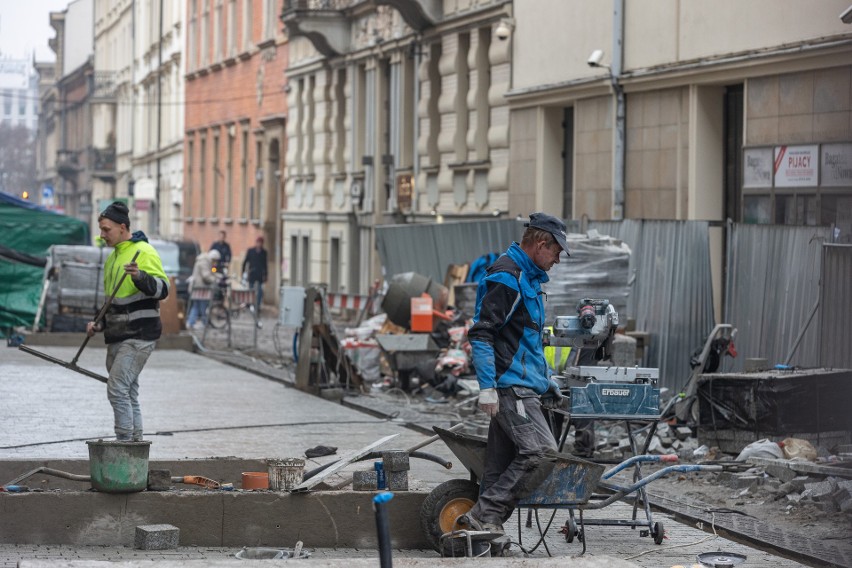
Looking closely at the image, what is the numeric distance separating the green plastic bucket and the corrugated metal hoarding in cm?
671

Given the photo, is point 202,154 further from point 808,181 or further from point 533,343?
point 533,343

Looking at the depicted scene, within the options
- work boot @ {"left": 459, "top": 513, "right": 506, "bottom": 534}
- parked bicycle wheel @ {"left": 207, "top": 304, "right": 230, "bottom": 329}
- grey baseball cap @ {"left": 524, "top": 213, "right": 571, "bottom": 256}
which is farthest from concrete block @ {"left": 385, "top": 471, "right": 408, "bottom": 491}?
parked bicycle wheel @ {"left": 207, "top": 304, "right": 230, "bottom": 329}

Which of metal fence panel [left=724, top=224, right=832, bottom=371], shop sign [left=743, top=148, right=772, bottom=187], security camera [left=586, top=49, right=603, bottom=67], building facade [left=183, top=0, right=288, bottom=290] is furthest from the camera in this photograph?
building facade [left=183, top=0, right=288, bottom=290]

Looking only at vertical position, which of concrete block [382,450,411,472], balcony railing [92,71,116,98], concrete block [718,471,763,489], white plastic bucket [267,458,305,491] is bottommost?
concrete block [718,471,763,489]

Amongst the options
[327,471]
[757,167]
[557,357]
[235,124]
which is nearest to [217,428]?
[557,357]

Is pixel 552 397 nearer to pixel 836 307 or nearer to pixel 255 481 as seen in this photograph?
pixel 255 481

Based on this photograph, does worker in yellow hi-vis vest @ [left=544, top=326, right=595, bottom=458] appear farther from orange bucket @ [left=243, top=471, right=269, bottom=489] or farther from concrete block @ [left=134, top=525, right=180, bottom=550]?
concrete block @ [left=134, top=525, right=180, bottom=550]

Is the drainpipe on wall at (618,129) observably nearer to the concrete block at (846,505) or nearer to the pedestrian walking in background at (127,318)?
the pedestrian walking in background at (127,318)

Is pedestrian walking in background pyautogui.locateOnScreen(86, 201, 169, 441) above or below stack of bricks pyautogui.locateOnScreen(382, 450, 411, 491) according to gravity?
above

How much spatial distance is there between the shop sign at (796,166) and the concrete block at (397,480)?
28.3ft

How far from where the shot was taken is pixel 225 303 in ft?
111

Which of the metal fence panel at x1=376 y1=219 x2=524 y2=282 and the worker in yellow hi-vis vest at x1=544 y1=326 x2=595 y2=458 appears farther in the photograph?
the metal fence panel at x1=376 y1=219 x2=524 y2=282

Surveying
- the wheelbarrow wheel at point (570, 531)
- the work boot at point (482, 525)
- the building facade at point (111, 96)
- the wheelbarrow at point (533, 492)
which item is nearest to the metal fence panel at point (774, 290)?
the wheelbarrow wheel at point (570, 531)

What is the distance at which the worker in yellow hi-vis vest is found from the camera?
490 inches
